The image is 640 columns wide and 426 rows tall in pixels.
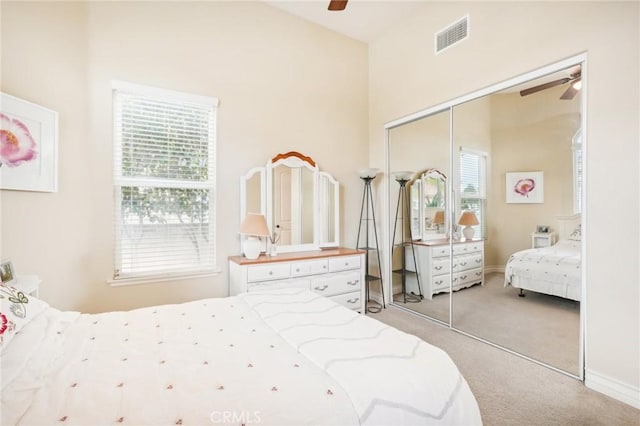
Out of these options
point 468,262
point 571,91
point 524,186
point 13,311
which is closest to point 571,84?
point 571,91

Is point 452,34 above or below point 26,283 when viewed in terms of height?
above

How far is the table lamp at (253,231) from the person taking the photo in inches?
115

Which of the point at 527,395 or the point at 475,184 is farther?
the point at 475,184

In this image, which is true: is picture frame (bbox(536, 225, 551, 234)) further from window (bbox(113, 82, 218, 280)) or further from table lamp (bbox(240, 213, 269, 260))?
window (bbox(113, 82, 218, 280))

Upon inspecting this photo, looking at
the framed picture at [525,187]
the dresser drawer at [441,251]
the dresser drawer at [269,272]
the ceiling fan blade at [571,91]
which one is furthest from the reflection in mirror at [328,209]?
the ceiling fan blade at [571,91]

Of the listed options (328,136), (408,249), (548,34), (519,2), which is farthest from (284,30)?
(408,249)

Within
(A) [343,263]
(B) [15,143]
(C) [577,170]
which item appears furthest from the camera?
(A) [343,263]

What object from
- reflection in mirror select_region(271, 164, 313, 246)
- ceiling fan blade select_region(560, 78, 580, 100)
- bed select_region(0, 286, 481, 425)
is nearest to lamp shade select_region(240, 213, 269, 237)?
reflection in mirror select_region(271, 164, 313, 246)

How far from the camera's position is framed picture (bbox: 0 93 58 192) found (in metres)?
1.86

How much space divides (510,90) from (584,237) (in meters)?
1.34

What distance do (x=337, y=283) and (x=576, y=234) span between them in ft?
6.98

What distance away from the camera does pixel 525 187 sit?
8.46ft

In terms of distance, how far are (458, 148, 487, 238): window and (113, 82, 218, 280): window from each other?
2523 mm

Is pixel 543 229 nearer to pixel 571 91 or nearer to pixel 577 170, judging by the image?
pixel 577 170
